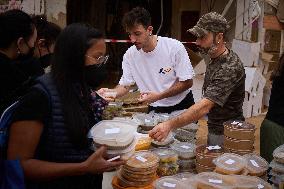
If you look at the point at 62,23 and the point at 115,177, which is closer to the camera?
the point at 115,177

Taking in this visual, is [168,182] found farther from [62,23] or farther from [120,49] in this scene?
[120,49]

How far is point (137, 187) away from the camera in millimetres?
2545

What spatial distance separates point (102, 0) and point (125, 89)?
8254 mm

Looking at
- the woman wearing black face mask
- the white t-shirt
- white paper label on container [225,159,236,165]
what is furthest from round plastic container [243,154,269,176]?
the woman wearing black face mask

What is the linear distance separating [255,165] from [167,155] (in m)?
0.64

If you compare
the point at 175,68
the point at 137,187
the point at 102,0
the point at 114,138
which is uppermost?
the point at 102,0

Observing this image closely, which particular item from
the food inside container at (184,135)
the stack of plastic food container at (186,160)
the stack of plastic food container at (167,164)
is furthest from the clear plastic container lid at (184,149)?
the food inside container at (184,135)

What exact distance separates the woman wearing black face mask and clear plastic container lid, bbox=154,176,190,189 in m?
1.08

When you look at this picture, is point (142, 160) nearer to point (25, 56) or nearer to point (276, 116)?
point (25, 56)

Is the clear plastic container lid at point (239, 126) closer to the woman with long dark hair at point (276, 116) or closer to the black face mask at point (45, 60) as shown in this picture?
the woman with long dark hair at point (276, 116)

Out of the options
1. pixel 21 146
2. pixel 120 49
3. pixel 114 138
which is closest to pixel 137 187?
pixel 114 138

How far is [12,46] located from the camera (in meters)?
2.55

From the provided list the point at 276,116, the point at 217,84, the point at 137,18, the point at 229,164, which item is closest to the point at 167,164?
the point at 229,164

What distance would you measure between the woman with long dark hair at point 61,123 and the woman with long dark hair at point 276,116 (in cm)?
165
